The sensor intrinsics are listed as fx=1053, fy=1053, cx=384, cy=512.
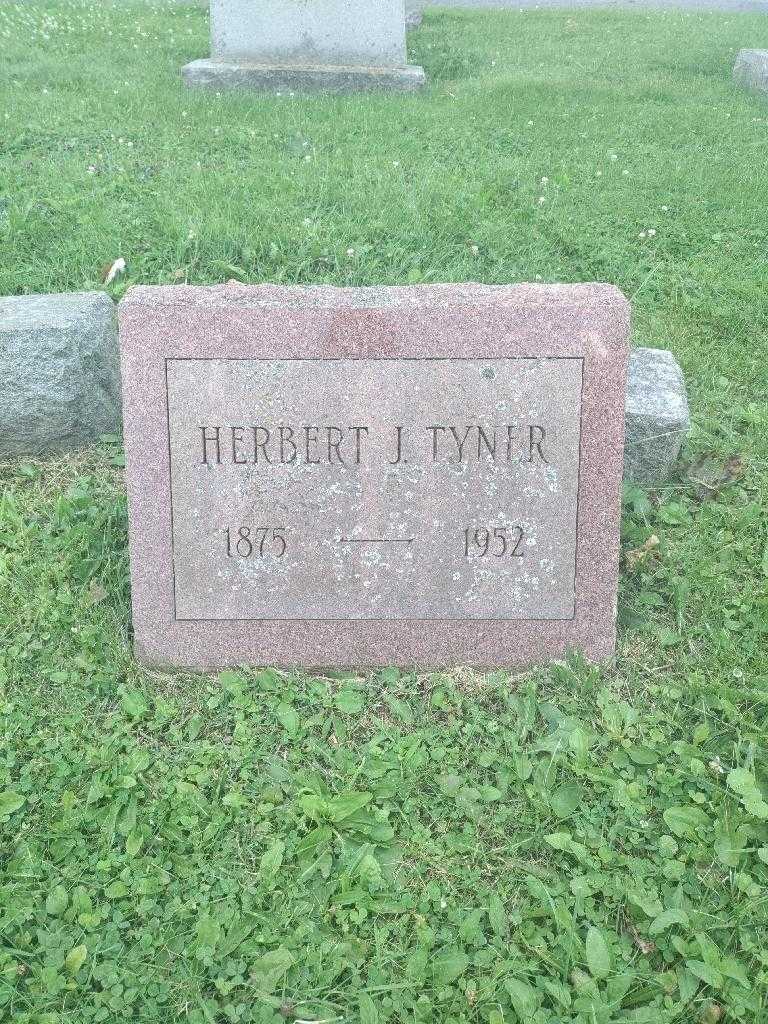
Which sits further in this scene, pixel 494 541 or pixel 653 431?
pixel 653 431

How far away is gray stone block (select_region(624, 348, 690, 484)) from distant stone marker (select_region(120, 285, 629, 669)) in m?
0.88

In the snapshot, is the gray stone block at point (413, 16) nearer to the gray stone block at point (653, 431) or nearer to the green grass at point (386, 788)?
the green grass at point (386, 788)

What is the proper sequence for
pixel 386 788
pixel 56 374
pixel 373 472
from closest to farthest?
pixel 386 788, pixel 373 472, pixel 56 374

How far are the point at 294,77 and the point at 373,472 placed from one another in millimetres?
6055

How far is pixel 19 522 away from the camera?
338 centimetres

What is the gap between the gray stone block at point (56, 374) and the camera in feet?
12.0

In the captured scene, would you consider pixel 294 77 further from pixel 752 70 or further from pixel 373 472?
pixel 373 472

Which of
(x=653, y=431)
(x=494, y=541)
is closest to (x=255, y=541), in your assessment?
(x=494, y=541)

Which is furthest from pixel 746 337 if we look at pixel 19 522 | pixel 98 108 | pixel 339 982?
pixel 98 108

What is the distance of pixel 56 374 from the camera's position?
370 cm

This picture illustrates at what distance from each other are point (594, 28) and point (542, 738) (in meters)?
11.3

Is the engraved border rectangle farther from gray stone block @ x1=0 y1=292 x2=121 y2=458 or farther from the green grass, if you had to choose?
gray stone block @ x1=0 y1=292 x2=121 y2=458

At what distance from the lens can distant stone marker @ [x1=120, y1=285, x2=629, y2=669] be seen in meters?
2.62

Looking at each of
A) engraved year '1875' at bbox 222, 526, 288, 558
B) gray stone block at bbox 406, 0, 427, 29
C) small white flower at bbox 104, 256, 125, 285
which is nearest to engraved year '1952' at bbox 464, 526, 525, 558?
engraved year '1875' at bbox 222, 526, 288, 558
